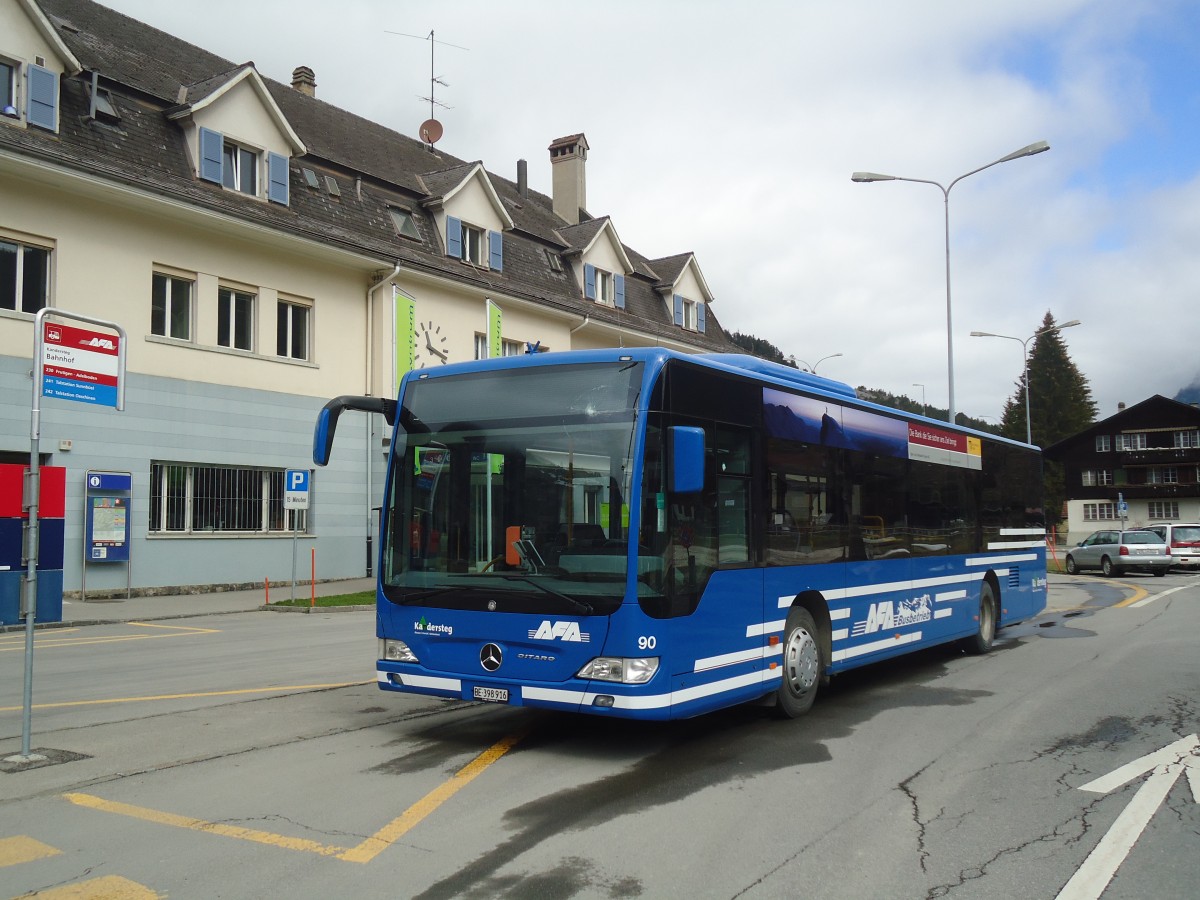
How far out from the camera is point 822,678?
9.12m

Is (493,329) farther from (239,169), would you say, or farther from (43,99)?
(43,99)

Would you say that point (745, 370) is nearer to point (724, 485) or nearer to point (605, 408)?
point (724, 485)

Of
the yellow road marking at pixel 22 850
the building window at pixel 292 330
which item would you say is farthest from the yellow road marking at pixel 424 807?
the building window at pixel 292 330

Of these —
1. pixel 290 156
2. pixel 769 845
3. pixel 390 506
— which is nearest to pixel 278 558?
pixel 290 156

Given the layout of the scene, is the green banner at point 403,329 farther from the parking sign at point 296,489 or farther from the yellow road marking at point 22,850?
the yellow road marking at point 22,850

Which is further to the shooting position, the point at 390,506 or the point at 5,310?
the point at 5,310

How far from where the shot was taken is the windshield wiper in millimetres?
6820

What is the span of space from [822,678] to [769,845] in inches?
160

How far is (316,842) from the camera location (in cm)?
520

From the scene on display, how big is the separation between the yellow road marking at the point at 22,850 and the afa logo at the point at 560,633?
9.89 ft

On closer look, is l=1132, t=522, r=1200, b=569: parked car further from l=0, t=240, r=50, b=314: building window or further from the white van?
l=0, t=240, r=50, b=314: building window

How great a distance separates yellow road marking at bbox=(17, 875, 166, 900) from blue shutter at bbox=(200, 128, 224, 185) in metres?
21.3

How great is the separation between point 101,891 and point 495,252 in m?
28.8

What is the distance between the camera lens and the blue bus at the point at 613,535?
269 inches
